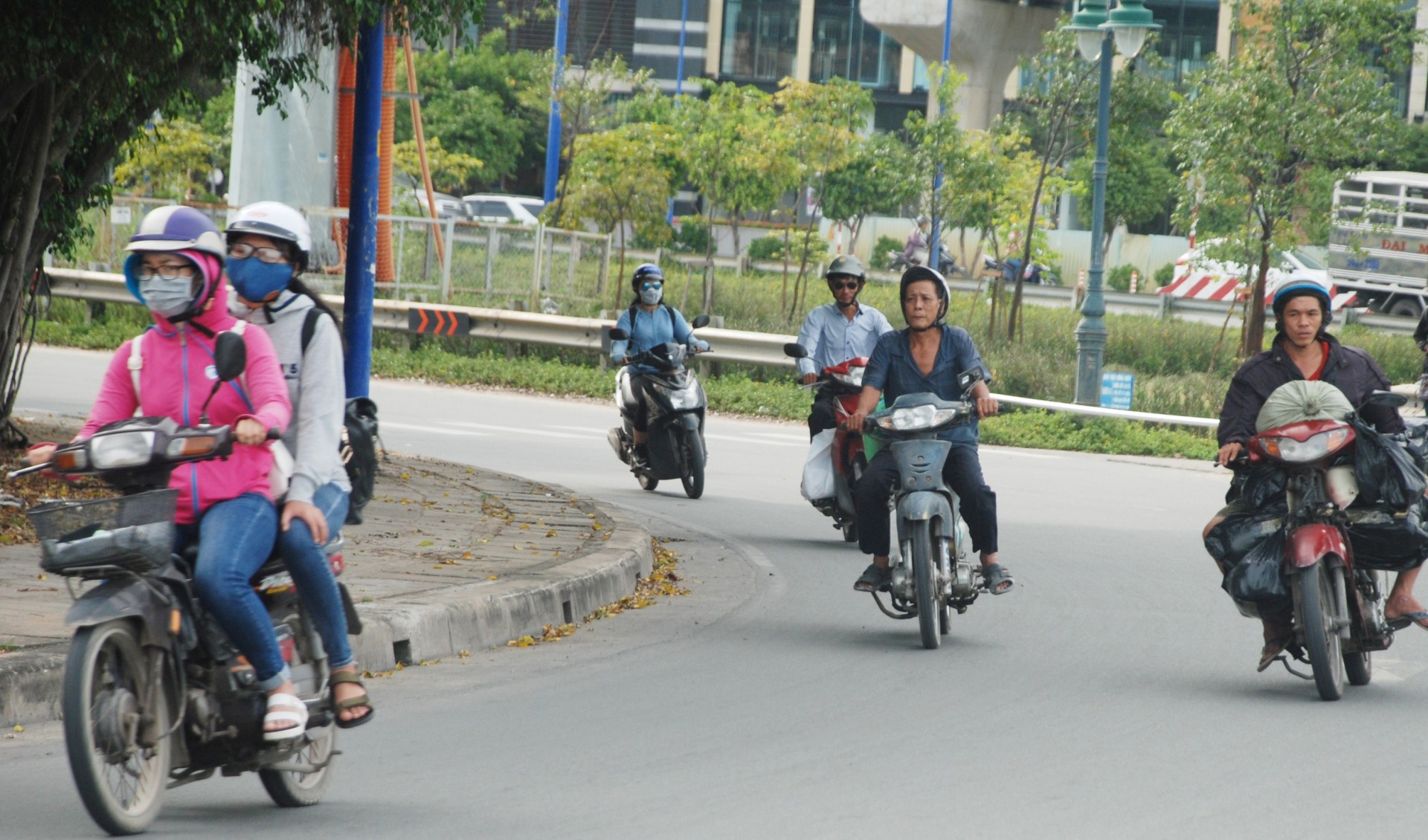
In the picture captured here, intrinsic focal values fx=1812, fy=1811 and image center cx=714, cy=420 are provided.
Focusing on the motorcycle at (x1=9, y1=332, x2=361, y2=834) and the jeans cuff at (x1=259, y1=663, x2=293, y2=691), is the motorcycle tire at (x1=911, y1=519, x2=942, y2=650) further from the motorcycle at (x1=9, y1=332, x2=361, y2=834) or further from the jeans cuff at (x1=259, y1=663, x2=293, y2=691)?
the jeans cuff at (x1=259, y1=663, x2=293, y2=691)

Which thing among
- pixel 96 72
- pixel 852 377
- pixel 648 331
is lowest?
pixel 852 377

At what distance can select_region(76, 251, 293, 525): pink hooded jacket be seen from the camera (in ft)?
15.4

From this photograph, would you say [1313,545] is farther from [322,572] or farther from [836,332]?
[836,332]

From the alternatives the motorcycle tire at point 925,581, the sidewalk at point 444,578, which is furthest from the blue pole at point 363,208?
the motorcycle tire at point 925,581

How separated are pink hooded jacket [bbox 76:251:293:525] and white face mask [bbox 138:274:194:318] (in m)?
0.05

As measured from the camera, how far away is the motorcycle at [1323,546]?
22.7ft

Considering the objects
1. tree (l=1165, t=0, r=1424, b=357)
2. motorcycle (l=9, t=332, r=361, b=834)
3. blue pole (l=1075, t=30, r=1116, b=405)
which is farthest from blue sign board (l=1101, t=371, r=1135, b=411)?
motorcycle (l=9, t=332, r=361, b=834)

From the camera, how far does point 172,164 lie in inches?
1499

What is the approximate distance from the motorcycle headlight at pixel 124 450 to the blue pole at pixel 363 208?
26.5ft

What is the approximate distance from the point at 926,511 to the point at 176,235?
4009mm

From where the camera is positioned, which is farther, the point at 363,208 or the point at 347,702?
the point at 363,208

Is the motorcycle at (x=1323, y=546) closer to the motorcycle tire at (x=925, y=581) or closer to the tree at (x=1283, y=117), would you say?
the motorcycle tire at (x=925, y=581)

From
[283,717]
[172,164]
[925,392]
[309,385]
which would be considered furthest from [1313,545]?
[172,164]

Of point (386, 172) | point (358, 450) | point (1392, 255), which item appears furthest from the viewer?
point (1392, 255)
